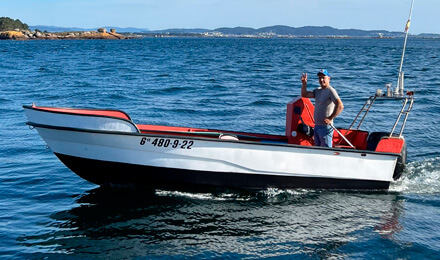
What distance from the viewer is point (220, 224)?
29.4 ft

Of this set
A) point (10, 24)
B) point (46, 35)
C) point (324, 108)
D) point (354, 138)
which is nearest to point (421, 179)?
point (354, 138)

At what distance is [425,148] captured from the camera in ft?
46.8

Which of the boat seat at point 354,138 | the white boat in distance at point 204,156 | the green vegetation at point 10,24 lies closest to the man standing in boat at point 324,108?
the white boat in distance at point 204,156

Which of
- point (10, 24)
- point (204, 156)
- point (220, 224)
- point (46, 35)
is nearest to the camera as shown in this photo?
point (220, 224)

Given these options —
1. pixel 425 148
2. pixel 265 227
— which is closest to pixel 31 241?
pixel 265 227

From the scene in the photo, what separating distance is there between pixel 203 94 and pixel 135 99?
3.59m

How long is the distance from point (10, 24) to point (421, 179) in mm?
175979

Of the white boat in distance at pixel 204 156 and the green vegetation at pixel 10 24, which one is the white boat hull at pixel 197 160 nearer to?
the white boat in distance at pixel 204 156

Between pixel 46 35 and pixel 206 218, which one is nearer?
pixel 206 218

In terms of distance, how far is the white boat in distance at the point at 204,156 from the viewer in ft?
30.1

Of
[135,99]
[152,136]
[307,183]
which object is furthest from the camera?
[135,99]

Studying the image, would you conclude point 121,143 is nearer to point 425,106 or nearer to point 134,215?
point 134,215

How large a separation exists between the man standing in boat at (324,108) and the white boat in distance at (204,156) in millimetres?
322

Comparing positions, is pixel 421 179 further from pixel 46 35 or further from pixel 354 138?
pixel 46 35
